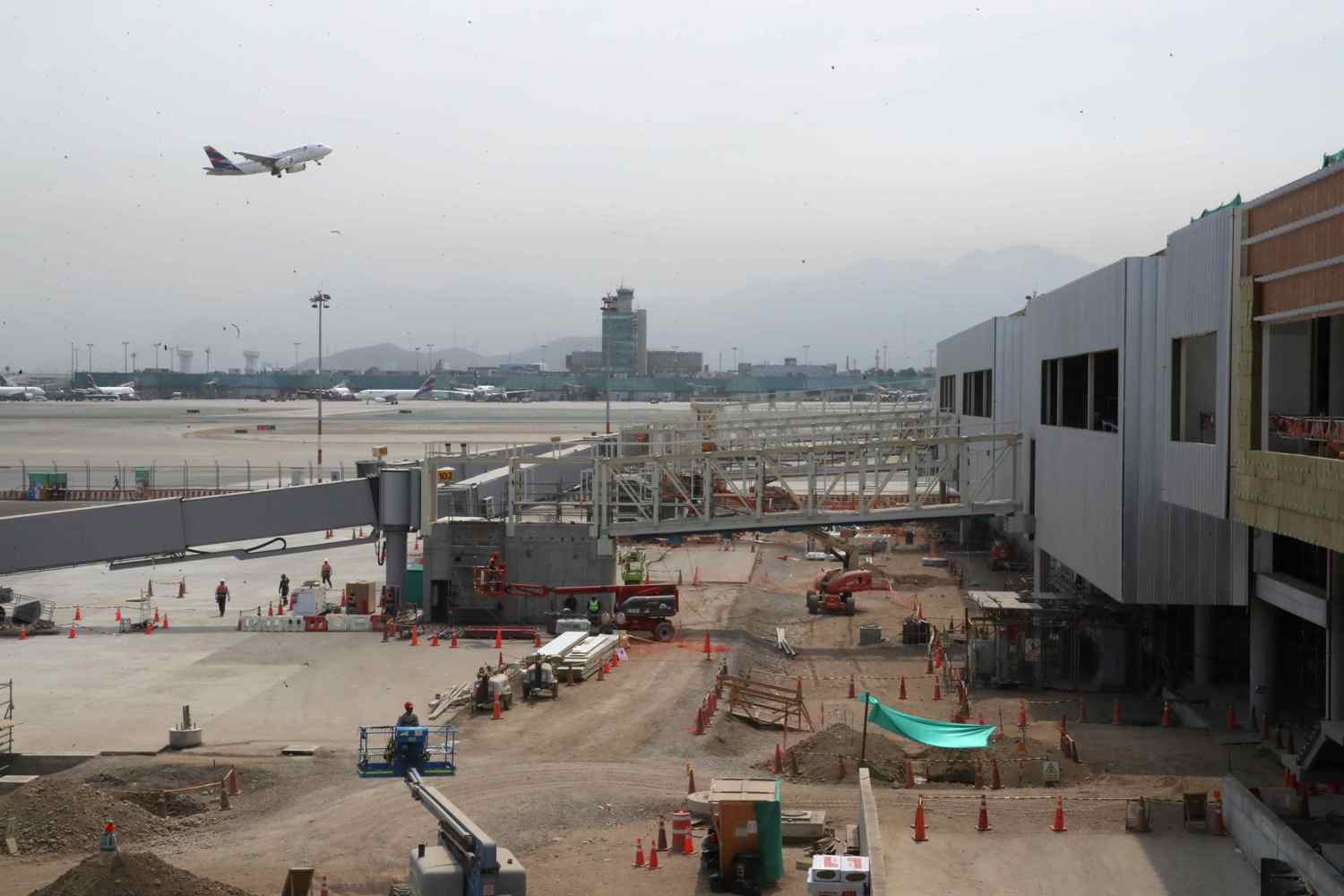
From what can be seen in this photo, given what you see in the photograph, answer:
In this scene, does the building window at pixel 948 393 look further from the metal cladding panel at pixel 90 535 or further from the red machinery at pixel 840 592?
the metal cladding panel at pixel 90 535

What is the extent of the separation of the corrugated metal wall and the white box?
12.7 metres

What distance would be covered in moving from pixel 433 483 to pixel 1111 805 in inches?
950

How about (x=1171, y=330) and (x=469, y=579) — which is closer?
(x=1171, y=330)

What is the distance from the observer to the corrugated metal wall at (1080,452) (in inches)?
1068

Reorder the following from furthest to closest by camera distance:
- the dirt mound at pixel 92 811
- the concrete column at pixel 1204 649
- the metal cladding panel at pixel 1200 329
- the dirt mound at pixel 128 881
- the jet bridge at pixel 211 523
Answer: the jet bridge at pixel 211 523 < the concrete column at pixel 1204 649 < the metal cladding panel at pixel 1200 329 < the dirt mound at pixel 92 811 < the dirt mound at pixel 128 881

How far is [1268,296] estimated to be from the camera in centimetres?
1981

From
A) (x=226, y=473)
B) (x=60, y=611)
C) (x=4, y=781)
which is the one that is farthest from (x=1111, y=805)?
(x=226, y=473)

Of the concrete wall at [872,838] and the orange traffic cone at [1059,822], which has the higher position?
the concrete wall at [872,838]

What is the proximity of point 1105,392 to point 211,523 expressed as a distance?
2353 centimetres

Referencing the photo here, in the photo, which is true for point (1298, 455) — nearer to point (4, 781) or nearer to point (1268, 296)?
point (1268, 296)

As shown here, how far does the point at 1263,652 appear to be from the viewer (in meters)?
24.3

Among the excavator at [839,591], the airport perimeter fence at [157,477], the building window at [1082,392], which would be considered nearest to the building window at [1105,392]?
the building window at [1082,392]

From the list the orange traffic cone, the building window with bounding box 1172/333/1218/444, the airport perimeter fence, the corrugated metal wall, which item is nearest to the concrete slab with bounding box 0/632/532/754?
the orange traffic cone

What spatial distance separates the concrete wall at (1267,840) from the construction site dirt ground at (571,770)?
0.33 meters
